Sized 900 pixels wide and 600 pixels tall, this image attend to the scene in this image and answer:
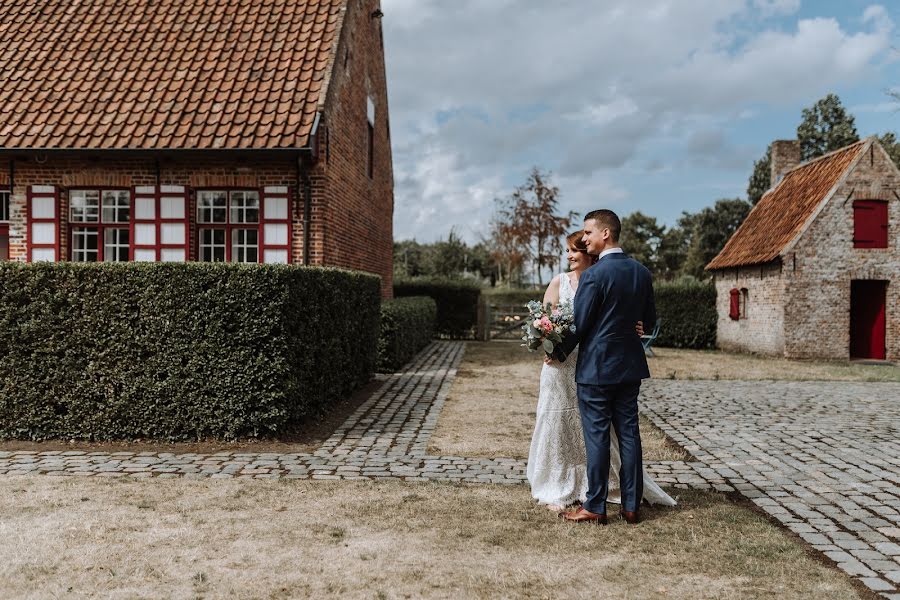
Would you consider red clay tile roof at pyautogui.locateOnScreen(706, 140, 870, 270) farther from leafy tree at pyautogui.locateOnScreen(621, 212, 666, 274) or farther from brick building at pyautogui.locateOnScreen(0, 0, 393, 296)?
leafy tree at pyautogui.locateOnScreen(621, 212, 666, 274)

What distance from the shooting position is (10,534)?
448cm

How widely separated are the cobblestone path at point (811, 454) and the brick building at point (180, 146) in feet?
22.4

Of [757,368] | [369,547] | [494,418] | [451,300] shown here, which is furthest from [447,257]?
[369,547]

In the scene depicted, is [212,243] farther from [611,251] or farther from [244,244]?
[611,251]

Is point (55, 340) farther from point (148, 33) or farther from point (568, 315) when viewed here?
point (148, 33)

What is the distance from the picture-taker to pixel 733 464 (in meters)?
6.67

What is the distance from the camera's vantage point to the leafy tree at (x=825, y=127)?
55781 millimetres

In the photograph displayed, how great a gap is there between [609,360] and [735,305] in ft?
64.2

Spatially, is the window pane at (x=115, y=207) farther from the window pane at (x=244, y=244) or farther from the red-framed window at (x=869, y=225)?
the red-framed window at (x=869, y=225)

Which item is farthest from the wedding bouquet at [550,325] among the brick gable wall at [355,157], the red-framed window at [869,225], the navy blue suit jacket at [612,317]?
the red-framed window at [869,225]

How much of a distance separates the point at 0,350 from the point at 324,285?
3364mm

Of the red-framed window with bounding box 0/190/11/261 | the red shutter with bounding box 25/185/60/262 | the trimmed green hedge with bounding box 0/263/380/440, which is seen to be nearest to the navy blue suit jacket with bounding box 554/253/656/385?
the trimmed green hedge with bounding box 0/263/380/440

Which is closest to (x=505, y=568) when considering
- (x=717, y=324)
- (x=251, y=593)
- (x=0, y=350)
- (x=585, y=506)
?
(x=585, y=506)

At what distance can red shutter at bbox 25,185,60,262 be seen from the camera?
1247 centimetres
